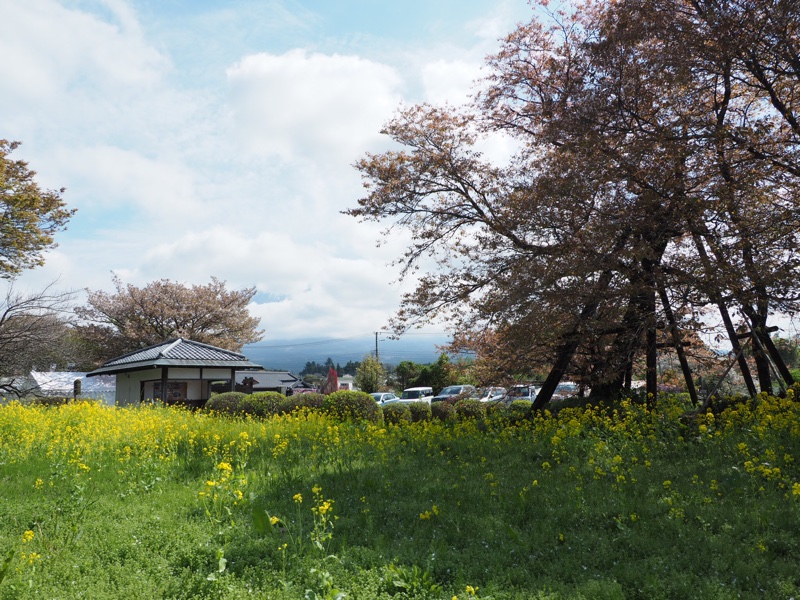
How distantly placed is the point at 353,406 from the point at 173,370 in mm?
8176

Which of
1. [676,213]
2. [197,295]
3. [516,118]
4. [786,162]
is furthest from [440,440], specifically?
[197,295]

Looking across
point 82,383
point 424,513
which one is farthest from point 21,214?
point 82,383

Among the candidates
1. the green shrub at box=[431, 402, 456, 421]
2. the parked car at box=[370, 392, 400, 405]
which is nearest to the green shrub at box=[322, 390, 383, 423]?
the green shrub at box=[431, 402, 456, 421]

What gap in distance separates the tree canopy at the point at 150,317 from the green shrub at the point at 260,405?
19.1 metres

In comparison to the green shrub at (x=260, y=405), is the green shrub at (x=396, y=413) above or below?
below

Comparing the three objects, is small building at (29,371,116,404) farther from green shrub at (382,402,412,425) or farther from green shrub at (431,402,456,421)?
green shrub at (431,402,456,421)

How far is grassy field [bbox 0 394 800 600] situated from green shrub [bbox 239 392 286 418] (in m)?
5.77

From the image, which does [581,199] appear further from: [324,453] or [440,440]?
[324,453]

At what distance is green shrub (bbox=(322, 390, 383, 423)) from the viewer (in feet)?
42.8

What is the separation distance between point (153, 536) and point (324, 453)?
11.4 ft

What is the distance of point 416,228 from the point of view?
475 inches

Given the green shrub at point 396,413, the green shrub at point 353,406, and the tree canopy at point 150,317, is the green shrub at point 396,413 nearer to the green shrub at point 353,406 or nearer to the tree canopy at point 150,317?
the green shrub at point 353,406

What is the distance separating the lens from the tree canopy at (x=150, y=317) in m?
31.4


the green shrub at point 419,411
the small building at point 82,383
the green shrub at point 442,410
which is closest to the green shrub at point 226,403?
the green shrub at point 419,411
